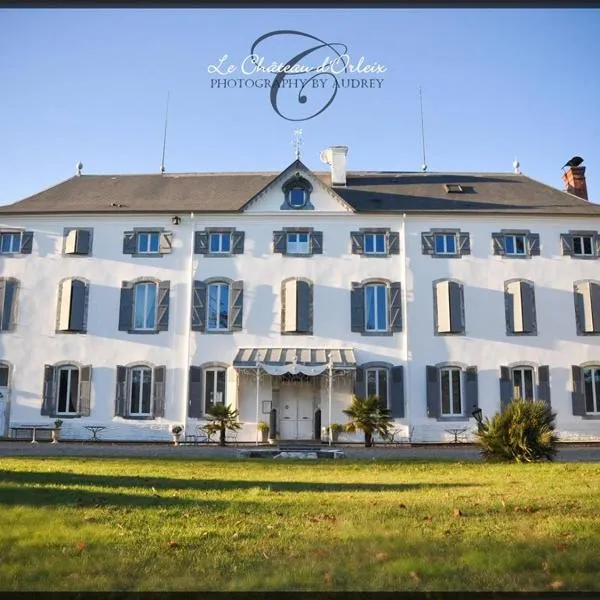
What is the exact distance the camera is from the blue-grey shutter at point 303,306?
65.8ft

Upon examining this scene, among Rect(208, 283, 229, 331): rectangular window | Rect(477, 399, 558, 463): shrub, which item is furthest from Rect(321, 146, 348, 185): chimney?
Rect(477, 399, 558, 463): shrub

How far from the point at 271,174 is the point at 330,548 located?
67.4 feet

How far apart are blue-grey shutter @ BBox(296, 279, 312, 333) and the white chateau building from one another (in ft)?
0.18

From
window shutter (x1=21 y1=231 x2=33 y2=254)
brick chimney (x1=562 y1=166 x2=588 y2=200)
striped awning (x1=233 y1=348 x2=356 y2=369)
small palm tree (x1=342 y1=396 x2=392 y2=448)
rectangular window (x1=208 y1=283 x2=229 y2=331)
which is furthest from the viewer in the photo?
brick chimney (x1=562 y1=166 x2=588 y2=200)

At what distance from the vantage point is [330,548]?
4.57 m

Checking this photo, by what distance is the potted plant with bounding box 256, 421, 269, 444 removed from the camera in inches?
762

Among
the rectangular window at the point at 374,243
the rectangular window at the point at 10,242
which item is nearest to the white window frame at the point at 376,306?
the rectangular window at the point at 374,243

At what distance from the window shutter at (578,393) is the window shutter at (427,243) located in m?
5.52

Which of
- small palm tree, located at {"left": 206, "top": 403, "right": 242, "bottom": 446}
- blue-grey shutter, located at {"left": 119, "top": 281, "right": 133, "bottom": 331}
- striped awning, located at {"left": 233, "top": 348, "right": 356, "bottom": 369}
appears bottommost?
small palm tree, located at {"left": 206, "top": 403, "right": 242, "bottom": 446}

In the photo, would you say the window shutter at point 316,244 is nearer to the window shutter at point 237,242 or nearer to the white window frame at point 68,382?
the window shutter at point 237,242

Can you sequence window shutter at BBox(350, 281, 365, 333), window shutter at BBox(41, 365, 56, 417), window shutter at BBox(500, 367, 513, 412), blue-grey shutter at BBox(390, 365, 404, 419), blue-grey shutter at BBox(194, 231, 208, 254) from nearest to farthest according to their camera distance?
blue-grey shutter at BBox(390, 365, 404, 419), window shutter at BBox(500, 367, 513, 412), window shutter at BBox(41, 365, 56, 417), window shutter at BBox(350, 281, 365, 333), blue-grey shutter at BBox(194, 231, 208, 254)

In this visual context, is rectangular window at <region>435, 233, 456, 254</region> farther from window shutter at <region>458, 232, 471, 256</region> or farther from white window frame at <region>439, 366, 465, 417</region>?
white window frame at <region>439, 366, 465, 417</region>

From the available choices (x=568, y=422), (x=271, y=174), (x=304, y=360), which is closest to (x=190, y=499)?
(x=304, y=360)

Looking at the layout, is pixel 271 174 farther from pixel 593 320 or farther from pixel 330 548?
pixel 330 548
